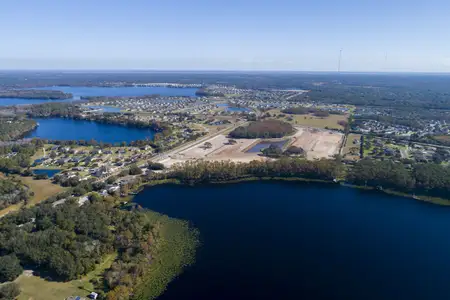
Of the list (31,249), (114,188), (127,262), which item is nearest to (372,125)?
(114,188)

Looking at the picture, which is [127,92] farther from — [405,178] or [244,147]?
[405,178]

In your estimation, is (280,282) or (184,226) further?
(184,226)

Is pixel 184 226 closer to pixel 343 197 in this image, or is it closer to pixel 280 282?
pixel 280 282

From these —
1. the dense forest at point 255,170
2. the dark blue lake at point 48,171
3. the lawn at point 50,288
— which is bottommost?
the lawn at point 50,288

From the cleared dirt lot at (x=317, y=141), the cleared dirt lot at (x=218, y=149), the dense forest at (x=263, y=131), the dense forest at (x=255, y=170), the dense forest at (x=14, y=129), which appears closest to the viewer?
the dense forest at (x=255, y=170)

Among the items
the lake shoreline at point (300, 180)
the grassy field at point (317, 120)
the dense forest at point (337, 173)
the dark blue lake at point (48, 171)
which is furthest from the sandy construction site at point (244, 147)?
the dark blue lake at point (48, 171)

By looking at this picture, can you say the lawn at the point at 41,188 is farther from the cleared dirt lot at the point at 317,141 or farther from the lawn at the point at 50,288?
the cleared dirt lot at the point at 317,141
